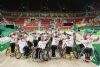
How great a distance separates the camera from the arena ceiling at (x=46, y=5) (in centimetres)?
4641

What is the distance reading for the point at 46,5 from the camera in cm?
4731

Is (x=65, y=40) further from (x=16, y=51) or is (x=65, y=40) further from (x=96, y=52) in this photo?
(x=16, y=51)

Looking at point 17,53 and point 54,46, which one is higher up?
point 54,46

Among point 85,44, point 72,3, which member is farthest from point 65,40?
point 72,3

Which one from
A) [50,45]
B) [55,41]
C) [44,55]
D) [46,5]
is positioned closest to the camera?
[44,55]

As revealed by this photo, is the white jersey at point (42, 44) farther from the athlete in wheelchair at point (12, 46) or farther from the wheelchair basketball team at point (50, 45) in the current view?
the athlete in wheelchair at point (12, 46)

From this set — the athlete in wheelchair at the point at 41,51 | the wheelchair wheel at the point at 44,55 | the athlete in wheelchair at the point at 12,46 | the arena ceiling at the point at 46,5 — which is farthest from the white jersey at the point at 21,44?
the arena ceiling at the point at 46,5

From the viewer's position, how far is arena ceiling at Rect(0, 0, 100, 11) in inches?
1827

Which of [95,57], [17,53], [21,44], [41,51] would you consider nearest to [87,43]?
[95,57]

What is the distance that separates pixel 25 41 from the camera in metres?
15.0

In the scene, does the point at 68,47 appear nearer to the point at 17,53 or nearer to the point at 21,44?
the point at 21,44

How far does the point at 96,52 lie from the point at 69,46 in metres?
1.85

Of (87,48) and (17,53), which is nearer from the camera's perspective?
(87,48)

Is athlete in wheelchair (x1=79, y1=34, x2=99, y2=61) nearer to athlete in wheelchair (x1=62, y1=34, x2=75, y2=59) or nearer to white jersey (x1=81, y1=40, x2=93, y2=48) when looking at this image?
white jersey (x1=81, y1=40, x2=93, y2=48)
